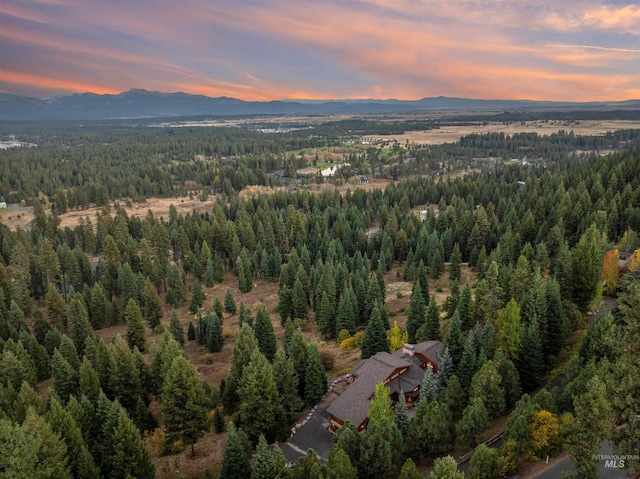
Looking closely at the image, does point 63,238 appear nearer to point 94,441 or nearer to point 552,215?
point 94,441

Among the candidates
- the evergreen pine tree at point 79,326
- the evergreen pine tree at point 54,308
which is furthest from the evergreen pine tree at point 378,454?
the evergreen pine tree at point 54,308

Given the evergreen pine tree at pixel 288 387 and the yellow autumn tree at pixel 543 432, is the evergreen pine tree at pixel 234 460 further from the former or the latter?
the yellow autumn tree at pixel 543 432

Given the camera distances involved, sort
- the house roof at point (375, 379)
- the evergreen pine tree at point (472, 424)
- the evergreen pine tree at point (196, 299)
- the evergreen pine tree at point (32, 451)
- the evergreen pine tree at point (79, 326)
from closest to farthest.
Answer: the evergreen pine tree at point (32, 451) → the evergreen pine tree at point (472, 424) → the house roof at point (375, 379) → the evergreen pine tree at point (79, 326) → the evergreen pine tree at point (196, 299)

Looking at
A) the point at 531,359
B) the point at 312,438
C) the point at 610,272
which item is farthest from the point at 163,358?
the point at 610,272

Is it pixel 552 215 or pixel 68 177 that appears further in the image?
pixel 68 177

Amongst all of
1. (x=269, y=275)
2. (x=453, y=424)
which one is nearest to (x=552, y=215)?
(x=269, y=275)
